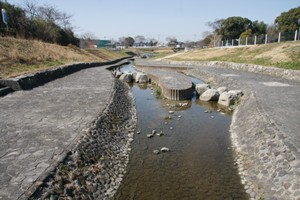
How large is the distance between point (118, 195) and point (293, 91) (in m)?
12.0

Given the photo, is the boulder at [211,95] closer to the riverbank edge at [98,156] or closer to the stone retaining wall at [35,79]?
the riverbank edge at [98,156]

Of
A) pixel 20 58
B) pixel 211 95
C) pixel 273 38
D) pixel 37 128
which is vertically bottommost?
pixel 211 95

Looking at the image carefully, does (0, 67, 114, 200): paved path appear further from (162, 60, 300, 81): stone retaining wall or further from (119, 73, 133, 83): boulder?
(162, 60, 300, 81): stone retaining wall

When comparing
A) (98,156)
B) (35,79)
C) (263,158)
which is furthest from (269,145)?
(35,79)

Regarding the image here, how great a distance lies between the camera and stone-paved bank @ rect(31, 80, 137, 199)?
5172 millimetres

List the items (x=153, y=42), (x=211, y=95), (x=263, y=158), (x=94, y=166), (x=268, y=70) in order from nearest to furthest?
(x=94, y=166) < (x=263, y=158) < (x=211, y=95) < (x=268, y=70) < (x=153, y=42)

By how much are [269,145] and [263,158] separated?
0.50 meters

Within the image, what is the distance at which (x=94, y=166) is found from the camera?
6582 mm

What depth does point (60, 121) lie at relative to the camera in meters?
8.61

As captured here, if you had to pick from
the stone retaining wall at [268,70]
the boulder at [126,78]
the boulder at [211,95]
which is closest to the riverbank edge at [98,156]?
the boulder at [211,95]

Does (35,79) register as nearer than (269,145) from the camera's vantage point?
No

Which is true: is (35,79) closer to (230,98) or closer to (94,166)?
(94,166)

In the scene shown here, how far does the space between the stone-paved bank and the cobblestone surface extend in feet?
12.1

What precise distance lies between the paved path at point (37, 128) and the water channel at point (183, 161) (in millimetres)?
2024
